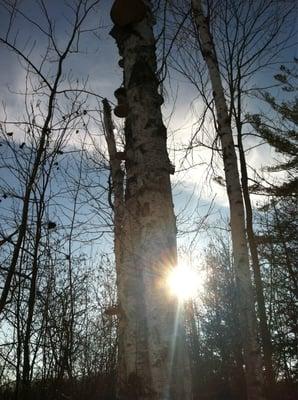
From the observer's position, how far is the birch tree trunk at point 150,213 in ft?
6.15

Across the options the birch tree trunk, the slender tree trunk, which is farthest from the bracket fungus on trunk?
the slender tree trunk

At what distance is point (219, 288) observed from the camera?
2162cm

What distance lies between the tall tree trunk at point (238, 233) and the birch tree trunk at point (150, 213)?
3.15m

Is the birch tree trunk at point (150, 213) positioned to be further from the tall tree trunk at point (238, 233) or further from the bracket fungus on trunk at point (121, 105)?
the tall tree trunk at point (238, 233)

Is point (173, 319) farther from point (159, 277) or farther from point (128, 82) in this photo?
point (128, 82)

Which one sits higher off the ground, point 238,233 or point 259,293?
point 238,233

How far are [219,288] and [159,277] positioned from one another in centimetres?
2067

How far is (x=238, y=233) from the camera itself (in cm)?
565

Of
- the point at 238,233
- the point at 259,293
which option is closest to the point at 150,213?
the point at 238,233

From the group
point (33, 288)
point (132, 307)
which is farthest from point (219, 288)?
point (33, 288)

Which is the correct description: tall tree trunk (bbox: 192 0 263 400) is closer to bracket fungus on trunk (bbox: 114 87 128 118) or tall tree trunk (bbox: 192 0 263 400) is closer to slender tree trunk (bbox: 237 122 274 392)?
slender tree trunk (bbox: 237 122 274 392)

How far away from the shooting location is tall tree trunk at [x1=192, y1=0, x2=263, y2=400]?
5.00 meters

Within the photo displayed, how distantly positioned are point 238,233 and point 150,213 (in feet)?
12.5

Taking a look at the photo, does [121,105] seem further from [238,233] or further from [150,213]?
[238,233]
